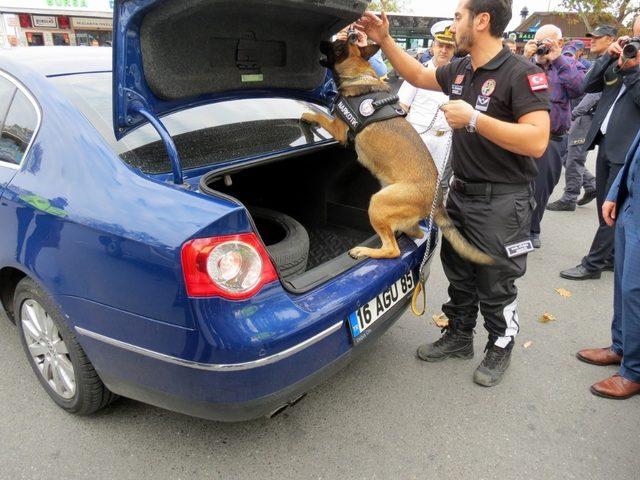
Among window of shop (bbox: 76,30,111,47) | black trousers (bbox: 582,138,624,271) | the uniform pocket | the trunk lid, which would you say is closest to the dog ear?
the trunk lid

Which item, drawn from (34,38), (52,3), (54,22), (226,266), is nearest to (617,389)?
(226,266)

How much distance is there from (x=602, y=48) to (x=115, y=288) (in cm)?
482

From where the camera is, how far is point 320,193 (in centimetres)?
305

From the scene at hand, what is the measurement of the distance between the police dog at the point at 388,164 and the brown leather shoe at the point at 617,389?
3.19 ft

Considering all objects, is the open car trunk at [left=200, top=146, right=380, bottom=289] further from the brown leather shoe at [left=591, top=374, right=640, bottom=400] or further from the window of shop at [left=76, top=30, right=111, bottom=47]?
the window of shop at [left=76, top=30, right=111, bottom=47]

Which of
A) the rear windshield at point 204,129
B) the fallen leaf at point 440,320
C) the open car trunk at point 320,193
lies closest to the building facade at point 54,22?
the open car trunk at point 320,193

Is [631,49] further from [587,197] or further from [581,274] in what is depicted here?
[587,197]

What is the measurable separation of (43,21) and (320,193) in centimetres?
1922

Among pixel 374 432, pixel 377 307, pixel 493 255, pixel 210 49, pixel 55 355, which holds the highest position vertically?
pixel 210 49

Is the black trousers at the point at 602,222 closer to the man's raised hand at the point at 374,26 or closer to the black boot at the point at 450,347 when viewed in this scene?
the black boot at the point at 450,347

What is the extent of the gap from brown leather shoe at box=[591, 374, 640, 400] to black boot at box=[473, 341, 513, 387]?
47 centimetres

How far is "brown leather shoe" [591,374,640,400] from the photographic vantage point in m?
2.41

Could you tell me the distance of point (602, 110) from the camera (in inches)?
149

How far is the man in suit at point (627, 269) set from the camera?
225 centimetres
